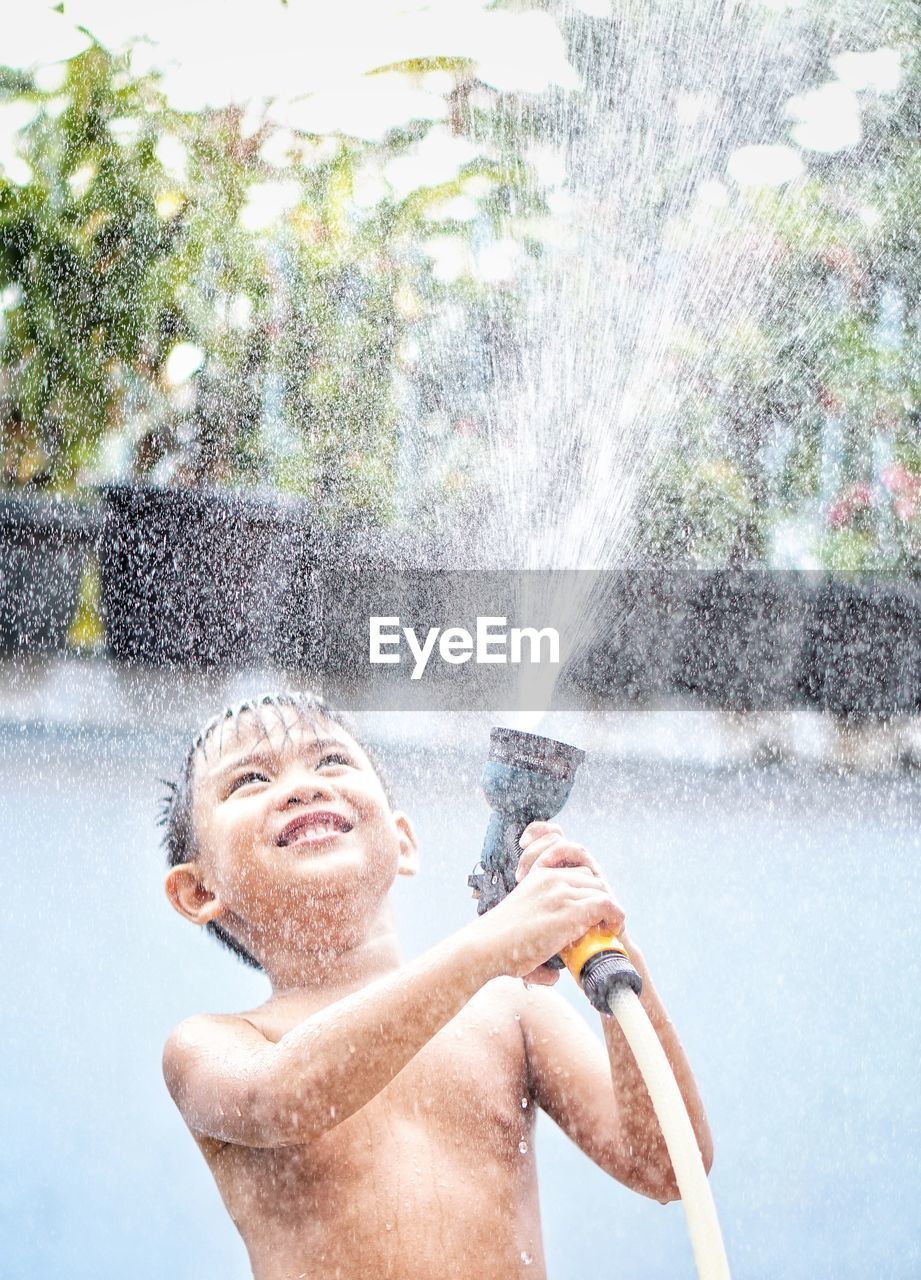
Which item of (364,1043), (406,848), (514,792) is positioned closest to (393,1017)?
(364,1043)

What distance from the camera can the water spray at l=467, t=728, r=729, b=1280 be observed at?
1.75 ft

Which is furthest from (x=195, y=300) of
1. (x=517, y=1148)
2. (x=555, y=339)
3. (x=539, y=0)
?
(x=517, y=1148)

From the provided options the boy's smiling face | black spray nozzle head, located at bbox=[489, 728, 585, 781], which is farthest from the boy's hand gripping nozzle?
the boy's smiling face

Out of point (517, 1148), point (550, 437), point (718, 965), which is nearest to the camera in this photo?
point (517, 1148)

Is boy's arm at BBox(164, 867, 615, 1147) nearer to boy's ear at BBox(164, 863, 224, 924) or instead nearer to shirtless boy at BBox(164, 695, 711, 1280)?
shirtless boy at BBox(164, 695, 711, 1280)

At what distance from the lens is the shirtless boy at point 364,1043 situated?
0.63m

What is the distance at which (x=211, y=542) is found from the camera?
1.43 m

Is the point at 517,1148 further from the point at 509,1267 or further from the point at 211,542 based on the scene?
the point at 211,542

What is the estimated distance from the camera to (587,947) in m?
0.60

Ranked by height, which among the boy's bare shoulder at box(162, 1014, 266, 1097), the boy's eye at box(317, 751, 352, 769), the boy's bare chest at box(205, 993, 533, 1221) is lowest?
the boy's bare chest at box(205, 993, 533, 1221)

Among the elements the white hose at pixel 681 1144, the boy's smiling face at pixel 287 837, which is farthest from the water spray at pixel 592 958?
the boy's smiling face at pixel 287 837

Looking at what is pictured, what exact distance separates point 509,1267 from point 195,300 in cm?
117

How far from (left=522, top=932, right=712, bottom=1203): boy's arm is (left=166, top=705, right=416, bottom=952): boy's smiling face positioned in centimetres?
14

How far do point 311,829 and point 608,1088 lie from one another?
9.3 inches
